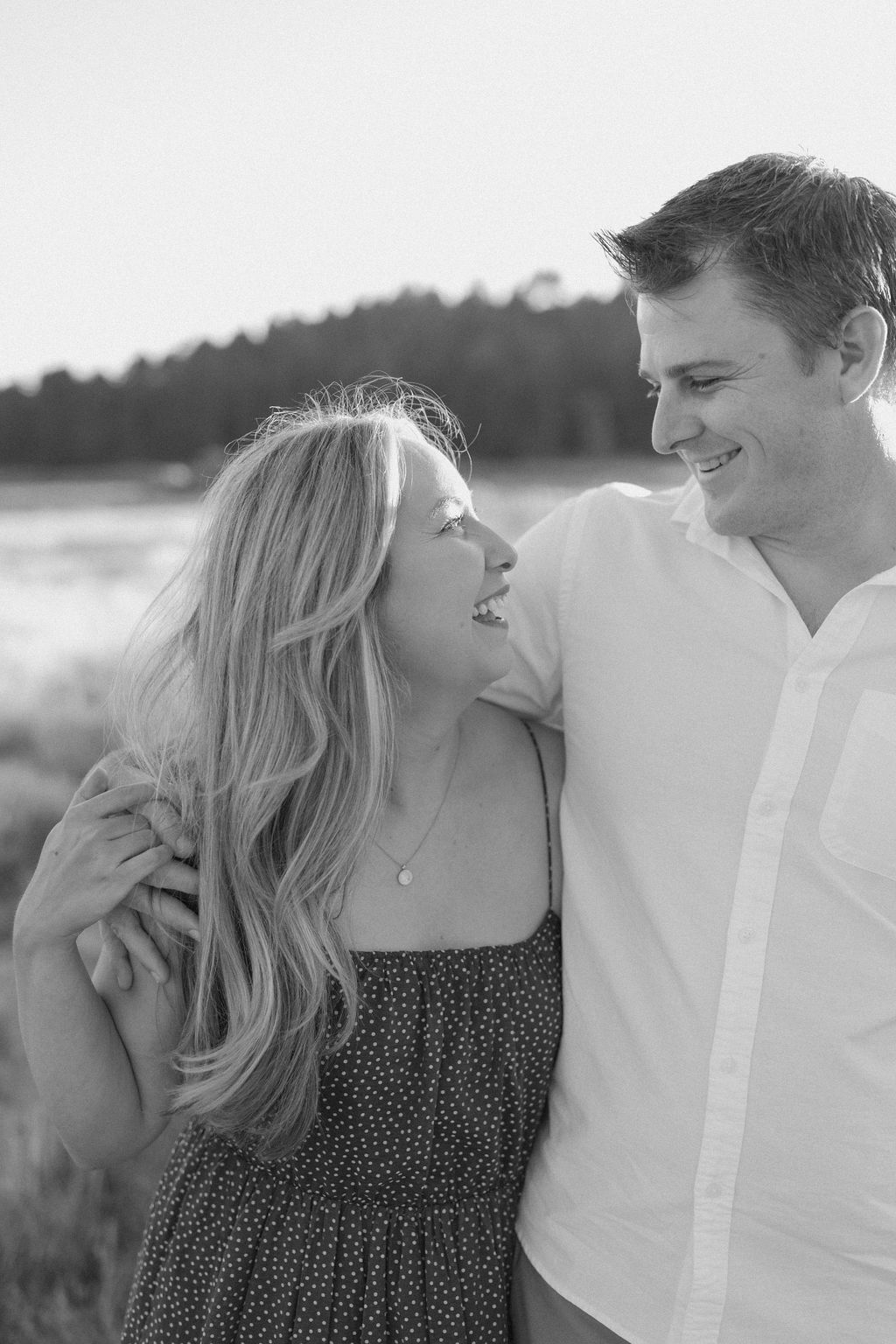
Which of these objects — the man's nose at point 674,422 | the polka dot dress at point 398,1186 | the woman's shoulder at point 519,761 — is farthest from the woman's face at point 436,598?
the polka dot dress at point 398,1186

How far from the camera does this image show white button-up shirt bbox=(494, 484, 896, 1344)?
1.77m

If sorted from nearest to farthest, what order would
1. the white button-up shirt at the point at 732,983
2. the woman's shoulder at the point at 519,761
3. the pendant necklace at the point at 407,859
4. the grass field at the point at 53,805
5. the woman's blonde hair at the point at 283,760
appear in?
the white button-up shirt at the point at 732,983 < the woman's blonde hair at the point at 283,760 < the pendant necklace at the point at 407,859 < the woman's shoulder at the point at 519,761 < the grass field at the point at 53,805

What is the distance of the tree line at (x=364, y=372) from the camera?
12.1m

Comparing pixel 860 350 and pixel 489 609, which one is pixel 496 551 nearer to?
pixel 489 609

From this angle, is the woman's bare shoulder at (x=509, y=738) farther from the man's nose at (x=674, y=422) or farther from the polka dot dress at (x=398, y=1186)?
the man's nose at (x=674, y=422)

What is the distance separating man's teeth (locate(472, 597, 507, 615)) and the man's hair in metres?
0.61

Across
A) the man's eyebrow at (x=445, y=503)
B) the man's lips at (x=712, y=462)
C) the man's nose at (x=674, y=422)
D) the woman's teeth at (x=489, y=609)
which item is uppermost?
the man's nose at (x=674, y=422)

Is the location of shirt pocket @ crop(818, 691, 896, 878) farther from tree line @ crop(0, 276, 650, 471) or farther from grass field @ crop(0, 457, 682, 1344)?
tree line @ crop(0, 276, 650, 471)

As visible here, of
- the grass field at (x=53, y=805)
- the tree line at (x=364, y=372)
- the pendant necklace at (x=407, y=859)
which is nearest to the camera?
the pendant necklace at (x=407, y=859)

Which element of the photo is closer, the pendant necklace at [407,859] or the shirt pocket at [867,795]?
the shirt pocket at [867,795]

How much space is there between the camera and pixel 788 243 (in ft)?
6.32

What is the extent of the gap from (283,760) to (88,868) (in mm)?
360

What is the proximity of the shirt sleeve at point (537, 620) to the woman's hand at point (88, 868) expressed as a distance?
29.9 inches

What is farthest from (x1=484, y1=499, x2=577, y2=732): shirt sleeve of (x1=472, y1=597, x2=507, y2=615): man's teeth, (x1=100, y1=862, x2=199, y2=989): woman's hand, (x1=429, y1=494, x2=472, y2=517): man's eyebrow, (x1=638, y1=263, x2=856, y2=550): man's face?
(x1=100, y1=862, x2=199, y2=989): woman's hand
